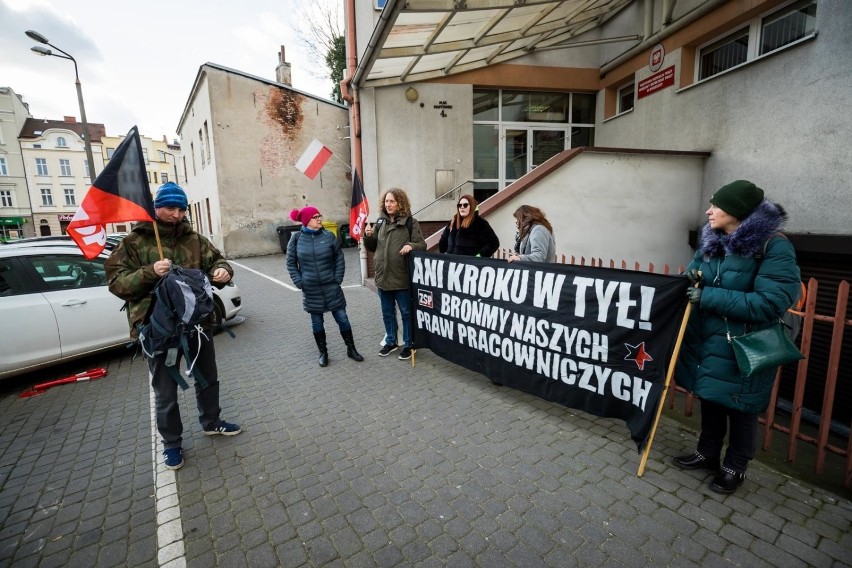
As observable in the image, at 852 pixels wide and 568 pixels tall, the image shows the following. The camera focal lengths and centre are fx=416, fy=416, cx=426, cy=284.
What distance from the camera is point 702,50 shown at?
26.2 ft

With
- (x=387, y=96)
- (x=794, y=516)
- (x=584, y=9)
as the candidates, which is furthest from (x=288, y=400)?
(x=584, y=9)

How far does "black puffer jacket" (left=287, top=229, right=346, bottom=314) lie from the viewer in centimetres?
470

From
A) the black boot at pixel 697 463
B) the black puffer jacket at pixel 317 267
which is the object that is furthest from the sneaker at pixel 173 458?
the black boot at pixel 697 463

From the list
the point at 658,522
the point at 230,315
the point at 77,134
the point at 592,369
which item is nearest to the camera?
the point at 658,522

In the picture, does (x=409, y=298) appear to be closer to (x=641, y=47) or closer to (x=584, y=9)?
(x=584, y=9)

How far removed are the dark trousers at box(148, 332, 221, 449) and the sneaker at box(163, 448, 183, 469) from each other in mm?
35

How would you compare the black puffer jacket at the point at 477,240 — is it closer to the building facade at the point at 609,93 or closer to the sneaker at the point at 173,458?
the building facade at the point at 609,93

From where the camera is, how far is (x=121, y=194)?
2.87 metres

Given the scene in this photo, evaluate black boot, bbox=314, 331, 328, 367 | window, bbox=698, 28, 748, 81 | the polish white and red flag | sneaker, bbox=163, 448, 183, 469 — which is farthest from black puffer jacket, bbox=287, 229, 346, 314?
window, bbox=698, 28, 748, 81

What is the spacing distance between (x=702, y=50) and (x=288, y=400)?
31.3ft

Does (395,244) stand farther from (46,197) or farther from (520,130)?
(46,197)

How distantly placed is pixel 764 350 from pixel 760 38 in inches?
285

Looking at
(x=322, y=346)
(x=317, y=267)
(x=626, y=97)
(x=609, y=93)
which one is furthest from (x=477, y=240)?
(x=609, y=93)

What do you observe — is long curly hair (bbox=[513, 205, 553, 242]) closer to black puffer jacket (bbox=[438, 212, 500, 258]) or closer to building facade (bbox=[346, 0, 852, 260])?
black puffer jacket (bbox=[438, 212, 500, 258])
